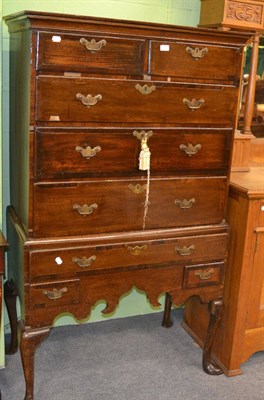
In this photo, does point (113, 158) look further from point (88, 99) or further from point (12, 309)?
point (12, 309)

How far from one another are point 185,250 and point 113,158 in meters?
0.62

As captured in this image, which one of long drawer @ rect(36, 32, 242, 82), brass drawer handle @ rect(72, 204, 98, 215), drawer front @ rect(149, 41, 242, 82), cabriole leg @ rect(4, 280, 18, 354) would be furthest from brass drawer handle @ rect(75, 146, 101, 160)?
cabriole leg @ rect(4, 280, 18, 354)

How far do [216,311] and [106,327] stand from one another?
2.79 feet

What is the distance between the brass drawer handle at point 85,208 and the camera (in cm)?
229

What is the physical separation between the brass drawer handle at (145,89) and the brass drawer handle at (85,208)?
1.82ft

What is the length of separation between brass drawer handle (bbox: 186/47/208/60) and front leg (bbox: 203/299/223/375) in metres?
1.26

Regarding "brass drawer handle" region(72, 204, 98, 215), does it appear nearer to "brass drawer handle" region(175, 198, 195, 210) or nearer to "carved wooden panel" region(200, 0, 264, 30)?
"brass drawer handle" region(175, 198, 195, 210)

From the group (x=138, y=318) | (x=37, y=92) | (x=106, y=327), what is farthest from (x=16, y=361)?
(x=37, y=92)

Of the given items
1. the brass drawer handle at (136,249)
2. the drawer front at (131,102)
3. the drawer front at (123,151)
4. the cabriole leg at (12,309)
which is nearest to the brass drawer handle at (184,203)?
the drawer front at (123,151)

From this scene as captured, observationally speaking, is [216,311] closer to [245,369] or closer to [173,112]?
[245,369]

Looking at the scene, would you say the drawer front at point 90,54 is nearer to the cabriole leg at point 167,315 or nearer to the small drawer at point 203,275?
the small drawer at point 203,275

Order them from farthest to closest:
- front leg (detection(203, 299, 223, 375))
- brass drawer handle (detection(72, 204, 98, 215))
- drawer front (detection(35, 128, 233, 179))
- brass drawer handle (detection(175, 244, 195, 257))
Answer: front leg (detection(203, 299, 223, 375)), brass drawer handle (detection(175, 244, 195, 257)), brass drawer handle (detection(72, 204, 98, 215)), drawer front (detection(35, 128, 233, 179))

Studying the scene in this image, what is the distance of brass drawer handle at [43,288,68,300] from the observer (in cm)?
231

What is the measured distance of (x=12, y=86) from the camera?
2.57m
